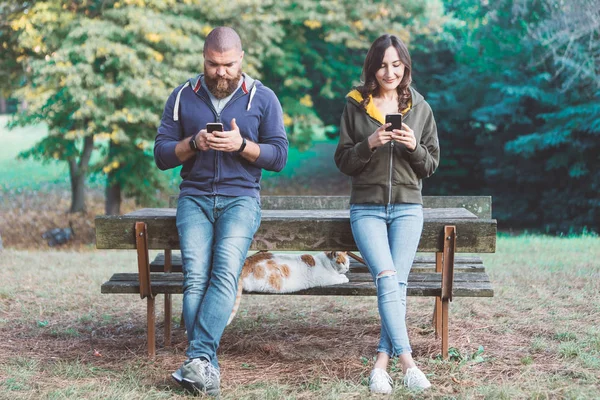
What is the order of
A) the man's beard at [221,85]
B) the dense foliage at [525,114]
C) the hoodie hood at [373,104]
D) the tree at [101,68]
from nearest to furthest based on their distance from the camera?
the man's beard at [221,85], the hoodie hood at [373,104], the tree at [101,68], the dense foliage at [525,114]

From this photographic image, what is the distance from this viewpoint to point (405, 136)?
13.1 ft

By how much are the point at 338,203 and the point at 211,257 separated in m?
1.90

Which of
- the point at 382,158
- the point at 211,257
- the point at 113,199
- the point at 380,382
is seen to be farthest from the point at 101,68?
the point at 380,382

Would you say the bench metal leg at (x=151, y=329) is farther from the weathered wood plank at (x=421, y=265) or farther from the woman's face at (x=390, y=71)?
the woman's face at (x=390, y=71)

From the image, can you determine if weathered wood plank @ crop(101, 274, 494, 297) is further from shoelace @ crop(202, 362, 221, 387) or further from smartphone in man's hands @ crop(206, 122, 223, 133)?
smartphone in man's hands @ crop(206, 122, 223, 133)

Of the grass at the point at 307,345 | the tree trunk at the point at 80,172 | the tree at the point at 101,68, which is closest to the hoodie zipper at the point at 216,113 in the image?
the grass at the point at 307,345

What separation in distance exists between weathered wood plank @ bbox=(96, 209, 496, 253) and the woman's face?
32.8 inches

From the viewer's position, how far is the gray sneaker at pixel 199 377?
364 centimetres

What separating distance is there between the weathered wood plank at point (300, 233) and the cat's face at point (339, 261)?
29cm

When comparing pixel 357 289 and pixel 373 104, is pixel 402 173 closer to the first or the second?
pixel 373 104

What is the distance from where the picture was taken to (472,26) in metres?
20.8

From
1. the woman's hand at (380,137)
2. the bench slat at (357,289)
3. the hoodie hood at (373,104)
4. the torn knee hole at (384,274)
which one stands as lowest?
the bench slat at (357,289)

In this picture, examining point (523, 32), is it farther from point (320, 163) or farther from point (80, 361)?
point (80, 361)

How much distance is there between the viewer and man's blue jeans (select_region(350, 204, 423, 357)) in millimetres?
3922
